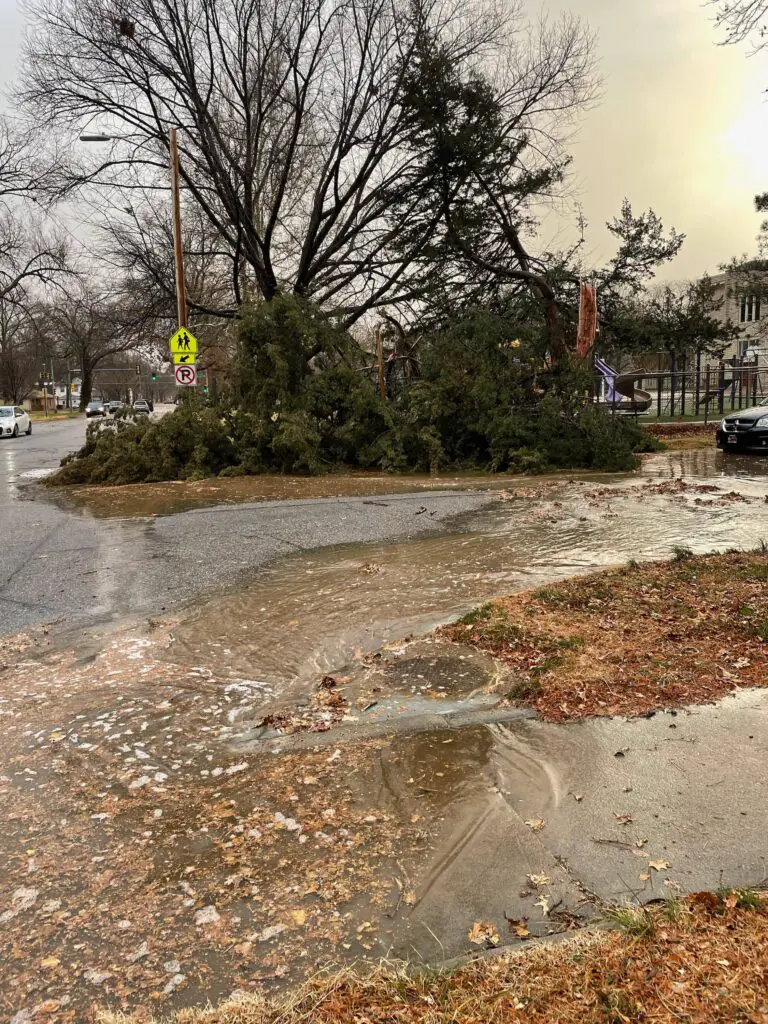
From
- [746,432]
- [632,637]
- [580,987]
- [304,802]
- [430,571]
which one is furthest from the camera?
[746,432]

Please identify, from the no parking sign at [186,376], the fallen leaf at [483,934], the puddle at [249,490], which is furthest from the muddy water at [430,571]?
the no parking sign at [186,376]

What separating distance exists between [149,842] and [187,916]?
0.54 meters

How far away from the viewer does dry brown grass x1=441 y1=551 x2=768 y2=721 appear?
4.22 meters

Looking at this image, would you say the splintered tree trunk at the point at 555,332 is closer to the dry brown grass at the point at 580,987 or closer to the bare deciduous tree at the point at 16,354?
the dry brown grass at the point at 580,987

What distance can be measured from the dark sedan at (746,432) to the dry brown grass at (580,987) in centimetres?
1742

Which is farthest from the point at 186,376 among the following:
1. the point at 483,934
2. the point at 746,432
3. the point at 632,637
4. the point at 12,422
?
the point at 12,422

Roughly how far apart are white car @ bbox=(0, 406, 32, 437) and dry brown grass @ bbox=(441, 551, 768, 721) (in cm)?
3650

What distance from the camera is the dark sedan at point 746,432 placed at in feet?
57.9

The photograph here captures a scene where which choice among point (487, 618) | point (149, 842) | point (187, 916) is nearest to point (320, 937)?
point (187, 916)

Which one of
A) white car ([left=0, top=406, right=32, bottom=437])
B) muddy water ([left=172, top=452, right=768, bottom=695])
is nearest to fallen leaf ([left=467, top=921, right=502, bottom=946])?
muddy water ([left=172, top=452, right=768, bottom=695])

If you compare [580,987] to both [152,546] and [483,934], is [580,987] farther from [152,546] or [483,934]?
[152,546]

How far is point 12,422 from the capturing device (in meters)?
36.9

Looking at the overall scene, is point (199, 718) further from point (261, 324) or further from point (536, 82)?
point (536, 82)

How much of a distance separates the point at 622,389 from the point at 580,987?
99.0 ft
